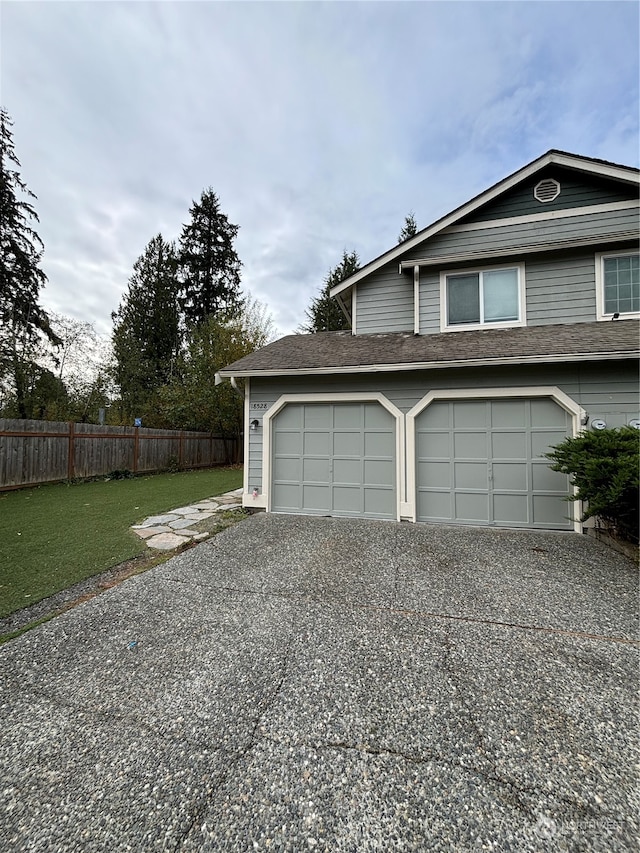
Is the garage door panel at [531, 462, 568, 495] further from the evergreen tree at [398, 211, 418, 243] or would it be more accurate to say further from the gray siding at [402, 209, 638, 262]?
the evergreen tree at [398, 211, 418, 243]

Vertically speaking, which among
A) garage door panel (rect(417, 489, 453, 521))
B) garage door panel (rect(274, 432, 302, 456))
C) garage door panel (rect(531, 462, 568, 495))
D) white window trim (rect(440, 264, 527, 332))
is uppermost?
white window trim (rect(440, 264, 527, 332))

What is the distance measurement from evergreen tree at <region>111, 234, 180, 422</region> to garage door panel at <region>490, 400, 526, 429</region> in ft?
58.5

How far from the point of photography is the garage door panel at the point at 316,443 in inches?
258

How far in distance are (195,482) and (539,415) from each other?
910 cm

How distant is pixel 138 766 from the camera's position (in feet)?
5.35

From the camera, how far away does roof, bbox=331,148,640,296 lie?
20.5 feet

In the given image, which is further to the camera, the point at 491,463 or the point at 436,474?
the point at 436,474

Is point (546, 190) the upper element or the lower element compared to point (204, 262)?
lower

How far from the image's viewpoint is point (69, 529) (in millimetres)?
5430

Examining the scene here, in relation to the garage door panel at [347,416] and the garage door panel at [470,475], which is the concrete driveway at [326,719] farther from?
the garage door panel at [347,416]

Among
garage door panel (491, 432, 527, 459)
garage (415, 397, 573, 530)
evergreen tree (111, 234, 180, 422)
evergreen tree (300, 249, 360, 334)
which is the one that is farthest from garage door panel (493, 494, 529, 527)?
evergreen tree (111, 234, 180, 422)

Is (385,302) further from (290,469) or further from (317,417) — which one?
(290,469)

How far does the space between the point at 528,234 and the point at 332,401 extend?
492 centimetres

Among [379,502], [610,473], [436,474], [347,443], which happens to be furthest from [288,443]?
[610,473]
